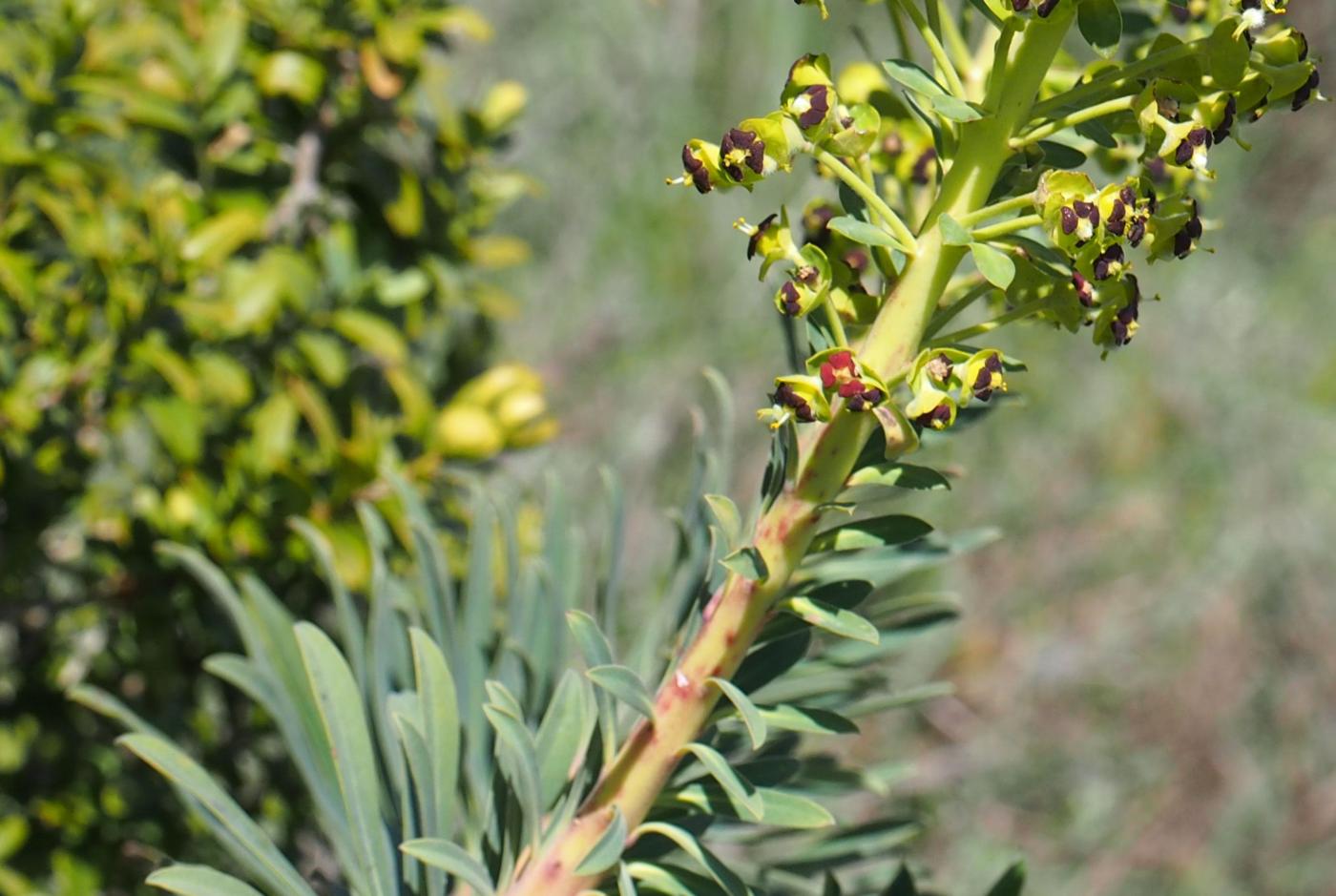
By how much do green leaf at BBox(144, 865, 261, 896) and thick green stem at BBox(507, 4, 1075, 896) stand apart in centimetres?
16

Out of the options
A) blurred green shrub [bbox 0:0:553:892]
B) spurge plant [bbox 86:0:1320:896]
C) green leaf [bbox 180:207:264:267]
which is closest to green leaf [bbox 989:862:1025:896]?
spurge plant [bbox 86:0:1320:896]

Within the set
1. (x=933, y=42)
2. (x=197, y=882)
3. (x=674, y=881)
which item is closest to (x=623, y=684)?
(x=674, y=881)

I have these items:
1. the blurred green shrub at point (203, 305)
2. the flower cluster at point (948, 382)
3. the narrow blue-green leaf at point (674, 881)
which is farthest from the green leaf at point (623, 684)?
the blurred green shrub at point (203, 305)

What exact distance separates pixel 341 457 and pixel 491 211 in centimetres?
33

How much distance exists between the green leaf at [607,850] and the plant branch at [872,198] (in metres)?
0.35

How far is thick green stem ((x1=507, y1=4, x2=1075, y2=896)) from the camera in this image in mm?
668

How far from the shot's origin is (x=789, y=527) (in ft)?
2.35

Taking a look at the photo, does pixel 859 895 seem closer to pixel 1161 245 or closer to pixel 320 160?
pixel 1161 245

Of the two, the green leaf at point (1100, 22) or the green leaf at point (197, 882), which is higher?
the green leaf at point (1100, 22)

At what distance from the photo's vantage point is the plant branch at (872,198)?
0.65 meters

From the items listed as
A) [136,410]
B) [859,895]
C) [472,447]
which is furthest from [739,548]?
[136,410]

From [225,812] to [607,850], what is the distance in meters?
0.25

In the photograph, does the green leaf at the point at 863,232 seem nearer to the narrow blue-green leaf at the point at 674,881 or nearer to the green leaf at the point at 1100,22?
A: the green leaf at the point at 1100,22

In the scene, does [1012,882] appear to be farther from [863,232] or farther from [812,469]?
[863,232]
